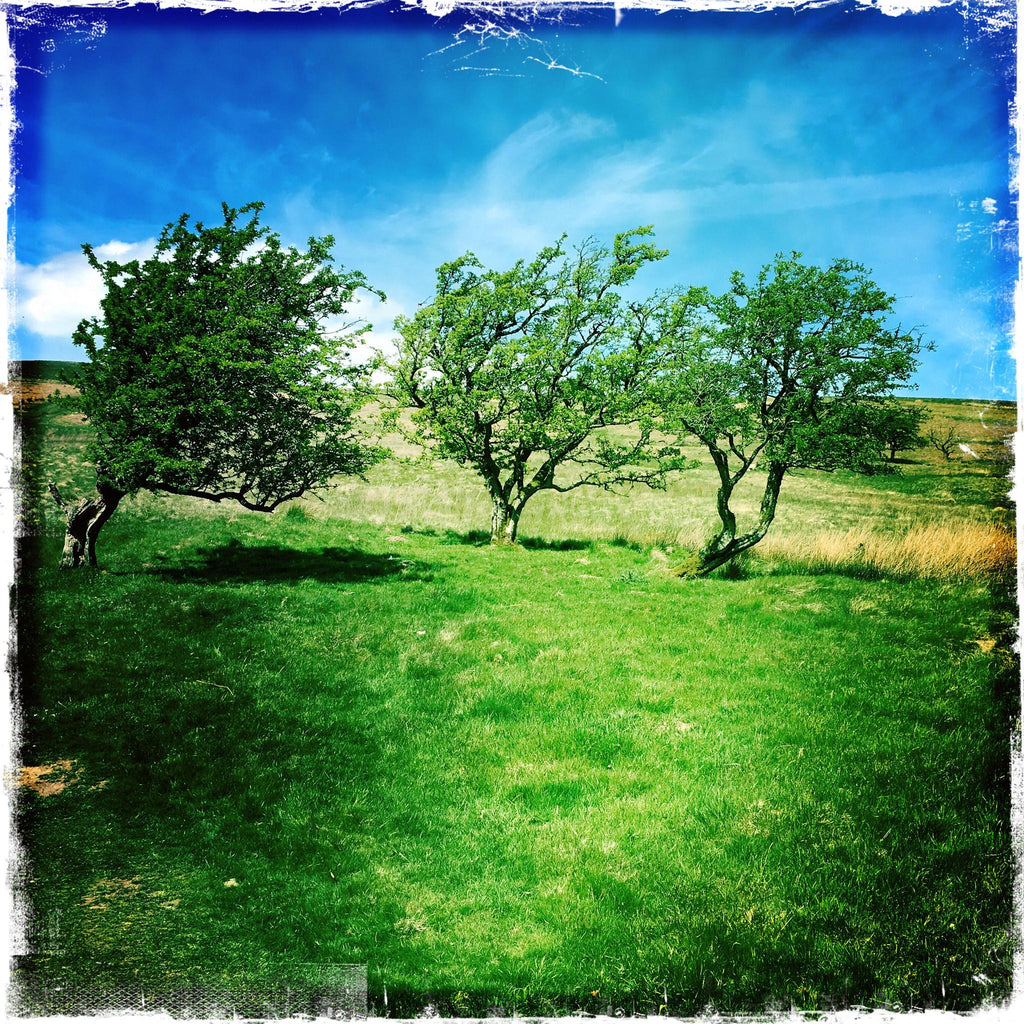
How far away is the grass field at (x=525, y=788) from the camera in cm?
416

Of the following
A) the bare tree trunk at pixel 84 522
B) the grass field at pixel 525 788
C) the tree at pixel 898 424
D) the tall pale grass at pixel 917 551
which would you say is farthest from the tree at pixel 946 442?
the bare tree trunk at pixel 84 522

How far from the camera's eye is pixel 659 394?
741 inches

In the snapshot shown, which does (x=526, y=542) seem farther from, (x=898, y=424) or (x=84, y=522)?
(x=84, y=522)

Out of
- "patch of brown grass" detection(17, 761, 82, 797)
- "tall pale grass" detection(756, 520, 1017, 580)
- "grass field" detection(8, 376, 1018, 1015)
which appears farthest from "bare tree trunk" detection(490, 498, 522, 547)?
"patch of brown grass" detection(17, 761, 82, 797)

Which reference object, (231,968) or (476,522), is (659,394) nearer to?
(476,522)

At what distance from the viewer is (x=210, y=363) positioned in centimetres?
1399

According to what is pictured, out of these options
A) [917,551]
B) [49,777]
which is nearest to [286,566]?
[49,777]

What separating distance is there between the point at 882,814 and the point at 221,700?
29.2ft

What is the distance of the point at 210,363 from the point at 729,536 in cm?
1581

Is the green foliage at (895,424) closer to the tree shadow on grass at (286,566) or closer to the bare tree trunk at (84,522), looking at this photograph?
the tree shadow on grass at (286,566)

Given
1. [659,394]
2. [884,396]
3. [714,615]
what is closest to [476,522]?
[659,394]

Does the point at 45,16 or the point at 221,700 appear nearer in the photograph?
the point at 45,16

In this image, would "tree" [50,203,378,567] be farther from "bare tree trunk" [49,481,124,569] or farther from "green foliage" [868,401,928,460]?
"green foliage" [868,401,928,460]

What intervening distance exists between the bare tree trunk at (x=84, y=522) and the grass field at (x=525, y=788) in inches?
28.1
